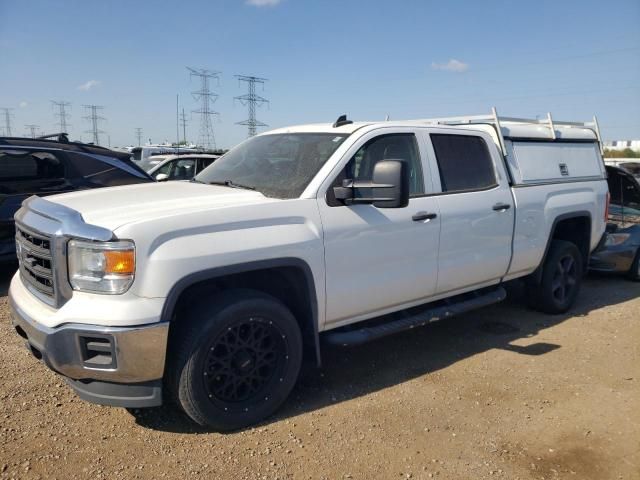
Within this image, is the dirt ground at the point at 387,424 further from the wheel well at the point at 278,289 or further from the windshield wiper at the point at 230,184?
the windshield wiper at the point at 230,184

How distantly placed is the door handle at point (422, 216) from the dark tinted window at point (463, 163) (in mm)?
342

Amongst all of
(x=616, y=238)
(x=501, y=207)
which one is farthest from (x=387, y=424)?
(x=616, y=238)

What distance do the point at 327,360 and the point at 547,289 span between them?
271cm

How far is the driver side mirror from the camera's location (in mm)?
3520

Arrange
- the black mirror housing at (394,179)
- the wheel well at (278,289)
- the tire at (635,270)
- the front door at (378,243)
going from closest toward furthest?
the wheel well at (278,289), the black mirror housing at (394,179), the front door at (378,243), the tire at (635,270)

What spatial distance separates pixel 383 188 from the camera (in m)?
3.57

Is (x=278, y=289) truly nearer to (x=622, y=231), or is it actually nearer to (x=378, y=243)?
(x=378, y=243)

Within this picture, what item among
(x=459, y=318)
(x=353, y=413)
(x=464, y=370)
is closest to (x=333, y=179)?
(x=353, y=413)

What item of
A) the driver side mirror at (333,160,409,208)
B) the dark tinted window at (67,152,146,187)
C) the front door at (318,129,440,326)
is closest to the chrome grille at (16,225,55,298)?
the front door at (318,129,440,326)

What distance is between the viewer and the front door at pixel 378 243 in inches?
144

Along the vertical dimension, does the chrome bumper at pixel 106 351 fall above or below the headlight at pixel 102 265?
below

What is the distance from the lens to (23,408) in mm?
3543

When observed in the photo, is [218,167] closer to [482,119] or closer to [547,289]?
[482,119]

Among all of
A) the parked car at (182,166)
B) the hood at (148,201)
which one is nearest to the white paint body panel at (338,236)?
the hood at (148,201)
